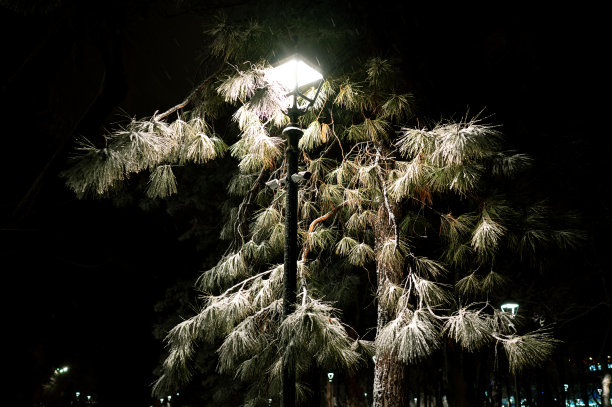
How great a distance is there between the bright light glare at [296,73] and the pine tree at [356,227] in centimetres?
32

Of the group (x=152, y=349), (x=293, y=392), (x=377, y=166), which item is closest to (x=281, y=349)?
(x=293, y=392)

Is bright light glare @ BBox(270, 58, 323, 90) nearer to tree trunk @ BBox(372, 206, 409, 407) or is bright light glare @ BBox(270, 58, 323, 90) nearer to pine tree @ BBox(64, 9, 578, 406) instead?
pine tree @ BBox(64, 9, 578, 406)

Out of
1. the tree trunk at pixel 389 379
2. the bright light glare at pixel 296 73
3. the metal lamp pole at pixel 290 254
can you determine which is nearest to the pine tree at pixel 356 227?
the tree trunk at pixel 389 379

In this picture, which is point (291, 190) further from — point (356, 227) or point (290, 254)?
point (356, 227)

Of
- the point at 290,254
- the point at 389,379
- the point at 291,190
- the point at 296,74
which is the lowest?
the point at 389,379

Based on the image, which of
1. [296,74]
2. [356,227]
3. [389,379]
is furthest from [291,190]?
[389,379]

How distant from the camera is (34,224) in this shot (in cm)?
726

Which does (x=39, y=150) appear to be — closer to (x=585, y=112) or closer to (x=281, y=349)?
(x=281, y=349)

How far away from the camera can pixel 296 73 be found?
3.98 meters

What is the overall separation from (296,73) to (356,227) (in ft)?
5.89

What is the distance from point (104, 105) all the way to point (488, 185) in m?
4.52

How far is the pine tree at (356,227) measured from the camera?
142 inches

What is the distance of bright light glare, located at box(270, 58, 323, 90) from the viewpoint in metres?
3.93

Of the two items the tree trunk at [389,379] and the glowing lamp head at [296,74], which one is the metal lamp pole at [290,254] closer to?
the glowing lamp head at [296,74]
